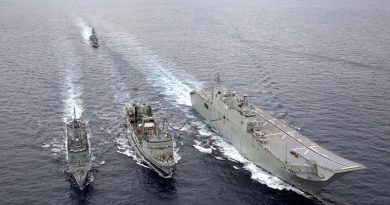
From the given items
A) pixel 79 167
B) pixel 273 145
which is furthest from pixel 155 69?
pixel 79 167

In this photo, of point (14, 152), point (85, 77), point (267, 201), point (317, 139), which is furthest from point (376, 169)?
point (85, 77)

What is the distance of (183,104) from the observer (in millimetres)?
116438

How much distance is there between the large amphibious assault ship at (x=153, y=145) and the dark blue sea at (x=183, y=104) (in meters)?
2.01

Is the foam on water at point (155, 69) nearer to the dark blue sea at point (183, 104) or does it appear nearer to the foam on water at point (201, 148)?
the dark blue sea at point (183, 104)

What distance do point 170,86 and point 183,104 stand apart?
13.3 metres

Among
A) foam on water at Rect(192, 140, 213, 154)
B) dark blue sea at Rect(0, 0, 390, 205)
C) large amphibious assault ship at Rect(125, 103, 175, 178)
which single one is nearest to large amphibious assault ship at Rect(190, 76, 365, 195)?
dark blue sea at Rect(0, 0, 390, 205)

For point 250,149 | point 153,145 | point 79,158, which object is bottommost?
point 250,149

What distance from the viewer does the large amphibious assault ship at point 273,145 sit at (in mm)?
72688

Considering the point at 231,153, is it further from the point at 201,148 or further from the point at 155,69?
the point at 155,69

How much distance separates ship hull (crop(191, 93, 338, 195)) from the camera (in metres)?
73.4

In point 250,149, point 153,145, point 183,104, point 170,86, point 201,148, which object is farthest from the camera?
point 170,86

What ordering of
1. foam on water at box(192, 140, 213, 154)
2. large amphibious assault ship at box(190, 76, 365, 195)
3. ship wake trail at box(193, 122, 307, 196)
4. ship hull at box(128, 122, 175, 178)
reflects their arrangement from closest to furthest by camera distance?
large amphibious assault ship at box(190, 76, 365, 195) < ship wake trail at box(193, 122, 307, 196) < ship hull at box(128, 122, 175, 178) < foam on water at box(192, 140, 213, 154)

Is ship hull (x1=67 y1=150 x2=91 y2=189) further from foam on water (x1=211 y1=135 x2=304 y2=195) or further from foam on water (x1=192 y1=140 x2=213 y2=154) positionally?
foam on water (x1=211 y1=135 x2=304 y2=195)

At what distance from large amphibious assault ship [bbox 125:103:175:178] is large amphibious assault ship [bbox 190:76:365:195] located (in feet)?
50.2
